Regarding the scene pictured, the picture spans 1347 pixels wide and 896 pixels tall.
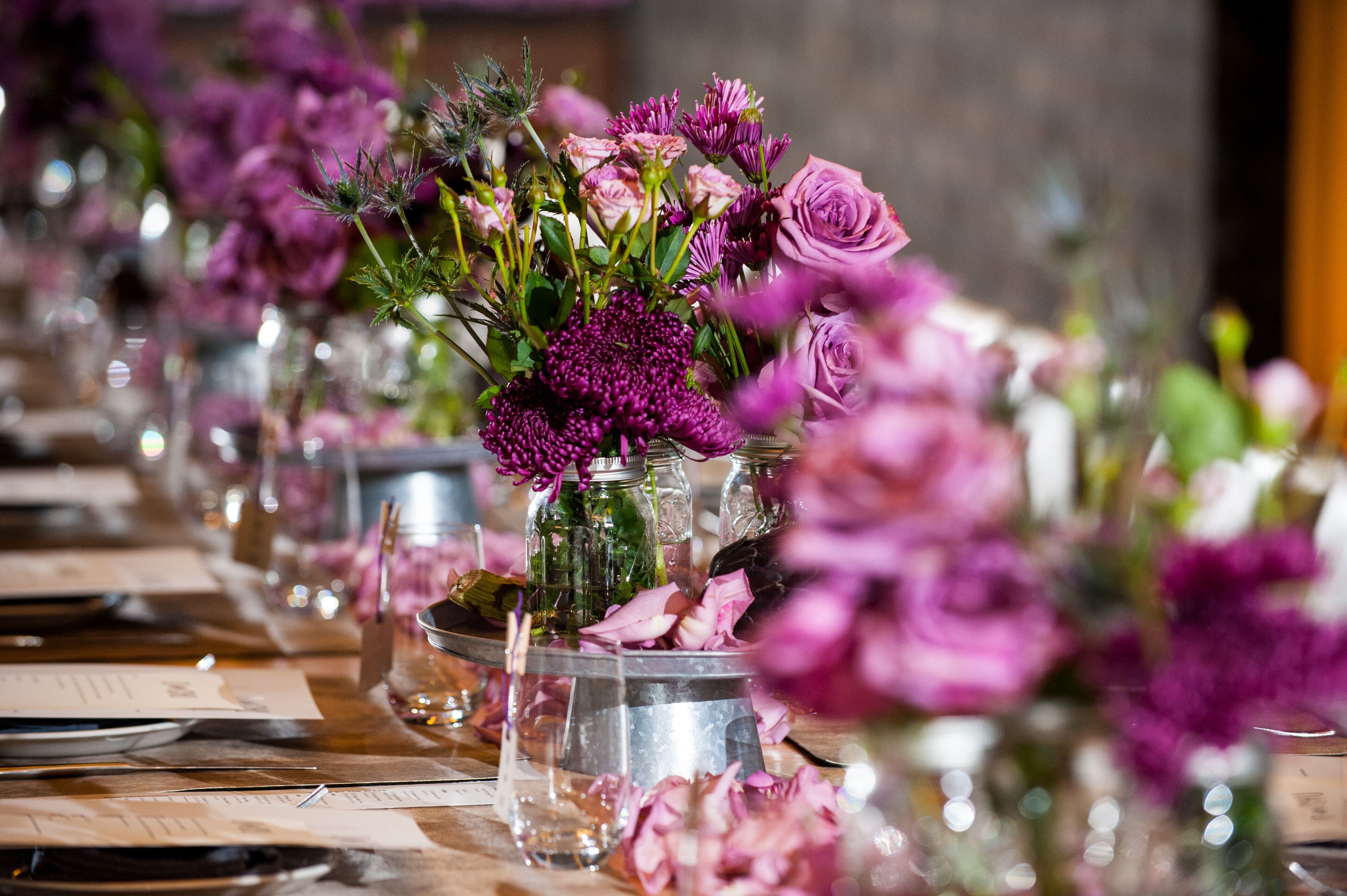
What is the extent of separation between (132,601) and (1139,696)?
1.28m

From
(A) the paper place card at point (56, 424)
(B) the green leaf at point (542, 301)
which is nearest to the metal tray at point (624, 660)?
(B) the green leaf at point (542, 301)

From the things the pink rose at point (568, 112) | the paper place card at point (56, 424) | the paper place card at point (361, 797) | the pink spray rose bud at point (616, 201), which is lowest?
the paper place card at point (361, 797)

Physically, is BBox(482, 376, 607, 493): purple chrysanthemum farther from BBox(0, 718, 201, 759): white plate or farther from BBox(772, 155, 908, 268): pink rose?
Result: BBox(0, 718, 201, 759): white plate

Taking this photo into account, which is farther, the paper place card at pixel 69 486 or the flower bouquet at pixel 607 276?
the paper place card at pixel 69 486

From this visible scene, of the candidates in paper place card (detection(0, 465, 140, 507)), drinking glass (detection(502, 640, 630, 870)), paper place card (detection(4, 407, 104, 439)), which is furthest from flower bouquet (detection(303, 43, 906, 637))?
paper place card (detection(4, 407, 104, 439))

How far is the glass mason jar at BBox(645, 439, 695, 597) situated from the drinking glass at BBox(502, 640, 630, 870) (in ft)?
0.56

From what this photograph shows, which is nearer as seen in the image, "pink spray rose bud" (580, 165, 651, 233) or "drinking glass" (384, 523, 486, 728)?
"pink spray rose bud" (580, 165, 651, 233)

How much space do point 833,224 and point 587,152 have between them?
0.16 metres

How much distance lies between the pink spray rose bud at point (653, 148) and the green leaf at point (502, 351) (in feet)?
0.46

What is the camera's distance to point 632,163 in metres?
0.88

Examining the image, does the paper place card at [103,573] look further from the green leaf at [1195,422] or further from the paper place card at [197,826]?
the green leaf at [1195,422]

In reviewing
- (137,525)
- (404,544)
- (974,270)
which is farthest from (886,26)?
(404,544)

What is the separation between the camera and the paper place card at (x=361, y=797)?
93 cm

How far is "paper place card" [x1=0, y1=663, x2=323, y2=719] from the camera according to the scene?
108cm
